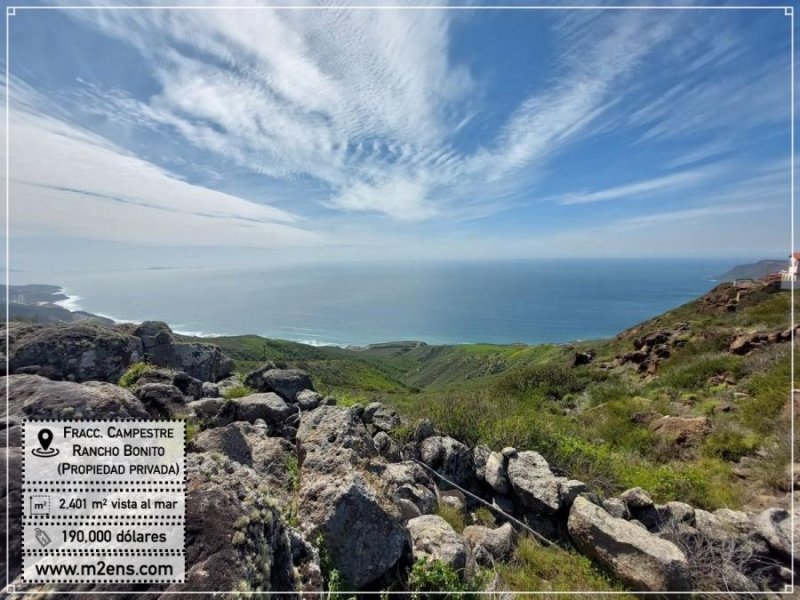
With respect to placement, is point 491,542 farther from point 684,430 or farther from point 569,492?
point 684,430

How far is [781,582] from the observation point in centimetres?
410

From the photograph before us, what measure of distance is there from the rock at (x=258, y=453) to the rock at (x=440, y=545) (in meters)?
1.49

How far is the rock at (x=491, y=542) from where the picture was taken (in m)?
4.11

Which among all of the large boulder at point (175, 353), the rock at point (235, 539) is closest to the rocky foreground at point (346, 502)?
the rock at point (235, 539)

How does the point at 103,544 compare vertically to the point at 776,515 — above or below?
above

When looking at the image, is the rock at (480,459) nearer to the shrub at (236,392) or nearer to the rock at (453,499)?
the rock at (453,499)

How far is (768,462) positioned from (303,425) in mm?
8730

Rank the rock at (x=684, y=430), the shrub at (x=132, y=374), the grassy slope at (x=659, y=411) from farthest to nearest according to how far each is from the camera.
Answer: the rock at (x=684, y=430), the grassy slope at (x=659, y=411), the shrub at (x=132, y=374)

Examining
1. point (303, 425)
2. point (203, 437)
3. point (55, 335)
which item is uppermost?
point (55, 335)

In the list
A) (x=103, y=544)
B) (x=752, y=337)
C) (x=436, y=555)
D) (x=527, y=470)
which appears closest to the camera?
(x=103, y=544)

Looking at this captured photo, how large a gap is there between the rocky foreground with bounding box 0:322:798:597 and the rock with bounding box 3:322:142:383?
0.02m

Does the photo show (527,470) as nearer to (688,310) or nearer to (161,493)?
(161,493)

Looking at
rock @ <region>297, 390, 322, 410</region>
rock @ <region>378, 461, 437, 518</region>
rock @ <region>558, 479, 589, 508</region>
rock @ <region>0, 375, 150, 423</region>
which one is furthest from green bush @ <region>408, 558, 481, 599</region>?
rock @ <region>297, 390, 322, 410</region>

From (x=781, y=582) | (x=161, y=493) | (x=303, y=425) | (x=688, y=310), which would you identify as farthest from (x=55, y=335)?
(x=688, y=310)
